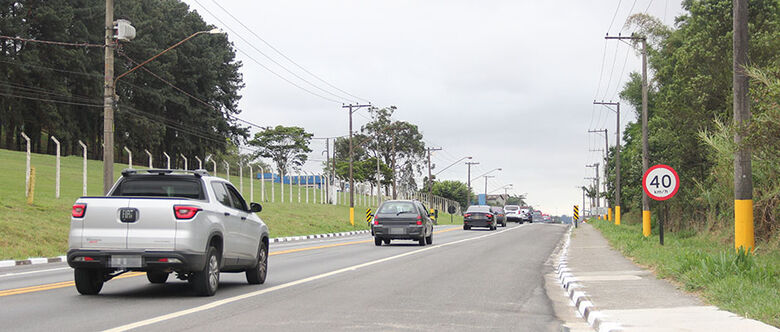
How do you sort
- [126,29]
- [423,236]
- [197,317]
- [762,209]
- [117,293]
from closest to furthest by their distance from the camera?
[197,317] → [117,293] → [762,209] → [126,29] → [423,236]

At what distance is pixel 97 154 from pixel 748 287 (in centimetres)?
7465

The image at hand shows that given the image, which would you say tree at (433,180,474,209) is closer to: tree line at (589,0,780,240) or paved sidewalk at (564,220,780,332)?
tree line at (589,0,780,240)

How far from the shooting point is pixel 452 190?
473ft

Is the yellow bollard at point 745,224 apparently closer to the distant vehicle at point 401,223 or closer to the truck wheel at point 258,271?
the truck wheel at point 258,271

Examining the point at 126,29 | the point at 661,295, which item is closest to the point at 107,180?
the point at 126,29

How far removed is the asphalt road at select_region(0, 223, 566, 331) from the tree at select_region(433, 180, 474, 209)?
123 meters

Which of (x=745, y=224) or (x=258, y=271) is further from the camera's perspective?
(x=745, y=224)

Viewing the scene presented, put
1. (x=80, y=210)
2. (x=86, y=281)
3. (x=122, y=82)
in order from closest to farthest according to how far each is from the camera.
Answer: (x=80, y=210), (x=86, y=281), (x=122, y=82)

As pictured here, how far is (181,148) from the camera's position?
80.1 m

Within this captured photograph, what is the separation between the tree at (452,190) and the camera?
14100 cm

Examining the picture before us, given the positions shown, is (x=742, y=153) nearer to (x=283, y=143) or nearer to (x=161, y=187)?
(x=161, y=187)

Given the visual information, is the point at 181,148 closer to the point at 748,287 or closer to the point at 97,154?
the point at 97,154

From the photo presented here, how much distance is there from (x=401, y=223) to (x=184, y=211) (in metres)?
17.7

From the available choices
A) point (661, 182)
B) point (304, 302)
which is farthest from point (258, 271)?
point (661, 182)
